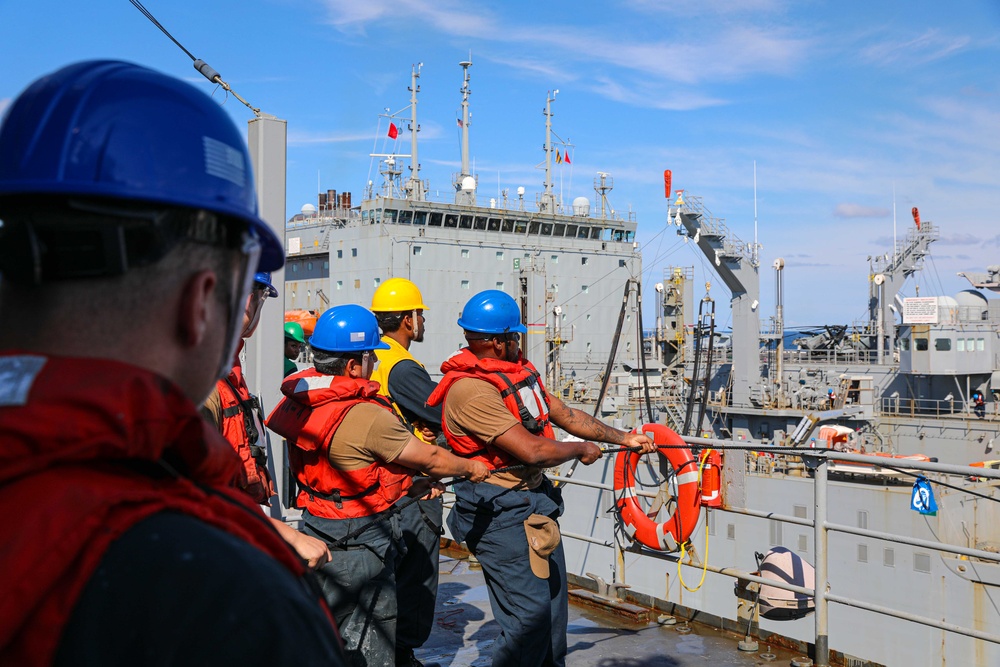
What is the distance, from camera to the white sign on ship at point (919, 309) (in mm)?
27734

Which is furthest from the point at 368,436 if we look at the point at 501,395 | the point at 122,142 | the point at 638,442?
the point at 122,142

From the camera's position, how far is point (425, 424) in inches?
191

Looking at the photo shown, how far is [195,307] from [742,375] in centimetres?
2850

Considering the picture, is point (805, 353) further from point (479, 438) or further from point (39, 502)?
point (39, 502)

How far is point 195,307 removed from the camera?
832 mm

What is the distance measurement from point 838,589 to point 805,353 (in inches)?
832

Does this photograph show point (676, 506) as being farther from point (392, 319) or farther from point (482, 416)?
point (482, 416)

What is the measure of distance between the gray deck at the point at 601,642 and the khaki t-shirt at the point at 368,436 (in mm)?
1669

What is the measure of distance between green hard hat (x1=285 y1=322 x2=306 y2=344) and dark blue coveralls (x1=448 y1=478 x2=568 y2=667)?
228 cm

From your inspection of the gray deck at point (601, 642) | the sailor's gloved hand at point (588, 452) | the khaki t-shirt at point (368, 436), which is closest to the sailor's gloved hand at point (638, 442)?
the sailor's gloved hand at point (588, 452)

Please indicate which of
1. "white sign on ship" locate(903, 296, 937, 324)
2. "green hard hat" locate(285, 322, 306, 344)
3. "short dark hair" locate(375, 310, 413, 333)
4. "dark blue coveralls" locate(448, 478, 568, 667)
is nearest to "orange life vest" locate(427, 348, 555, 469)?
"dark blue coveralls" locate(448, 478, 568, 667)

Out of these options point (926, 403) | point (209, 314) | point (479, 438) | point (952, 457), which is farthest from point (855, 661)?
point (926, 403)

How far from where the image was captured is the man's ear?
83cm

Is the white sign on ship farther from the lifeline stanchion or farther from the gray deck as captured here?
the lifeline stanchion
